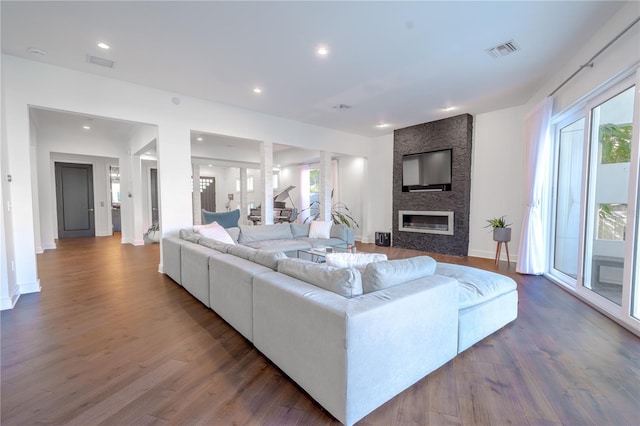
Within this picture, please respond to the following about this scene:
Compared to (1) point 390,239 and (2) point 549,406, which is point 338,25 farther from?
(1) point 390,239

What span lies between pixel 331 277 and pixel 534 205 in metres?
4.13

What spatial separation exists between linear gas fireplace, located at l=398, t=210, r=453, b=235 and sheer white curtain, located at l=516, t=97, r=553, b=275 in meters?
1.65

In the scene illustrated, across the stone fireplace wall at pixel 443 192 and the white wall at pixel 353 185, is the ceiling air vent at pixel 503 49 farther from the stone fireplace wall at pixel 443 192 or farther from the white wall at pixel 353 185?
the white wall at pixel 353 185

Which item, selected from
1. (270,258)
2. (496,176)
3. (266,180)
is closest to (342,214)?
(266,180)

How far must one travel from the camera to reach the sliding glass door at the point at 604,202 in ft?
8.30

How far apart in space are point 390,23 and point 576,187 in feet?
11.0

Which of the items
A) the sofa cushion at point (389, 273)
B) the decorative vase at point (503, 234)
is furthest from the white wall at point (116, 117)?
the decorative vase at point (503, 234)

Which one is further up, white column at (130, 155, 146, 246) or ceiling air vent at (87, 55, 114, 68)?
ceiling air vent at (87, 55, 114, 68)

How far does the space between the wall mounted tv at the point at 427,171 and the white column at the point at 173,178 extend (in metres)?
4.76

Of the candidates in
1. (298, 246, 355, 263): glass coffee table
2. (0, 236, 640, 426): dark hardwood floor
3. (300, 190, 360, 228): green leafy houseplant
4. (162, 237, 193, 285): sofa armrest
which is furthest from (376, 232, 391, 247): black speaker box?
(162, 237, 193, 285): sofa armrest

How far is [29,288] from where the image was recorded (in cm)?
347

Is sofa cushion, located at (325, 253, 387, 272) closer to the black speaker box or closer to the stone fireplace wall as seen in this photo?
the stone fireplace wall

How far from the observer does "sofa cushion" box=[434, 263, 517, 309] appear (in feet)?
7.26

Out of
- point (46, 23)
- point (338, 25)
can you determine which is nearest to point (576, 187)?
point (338, 25)
